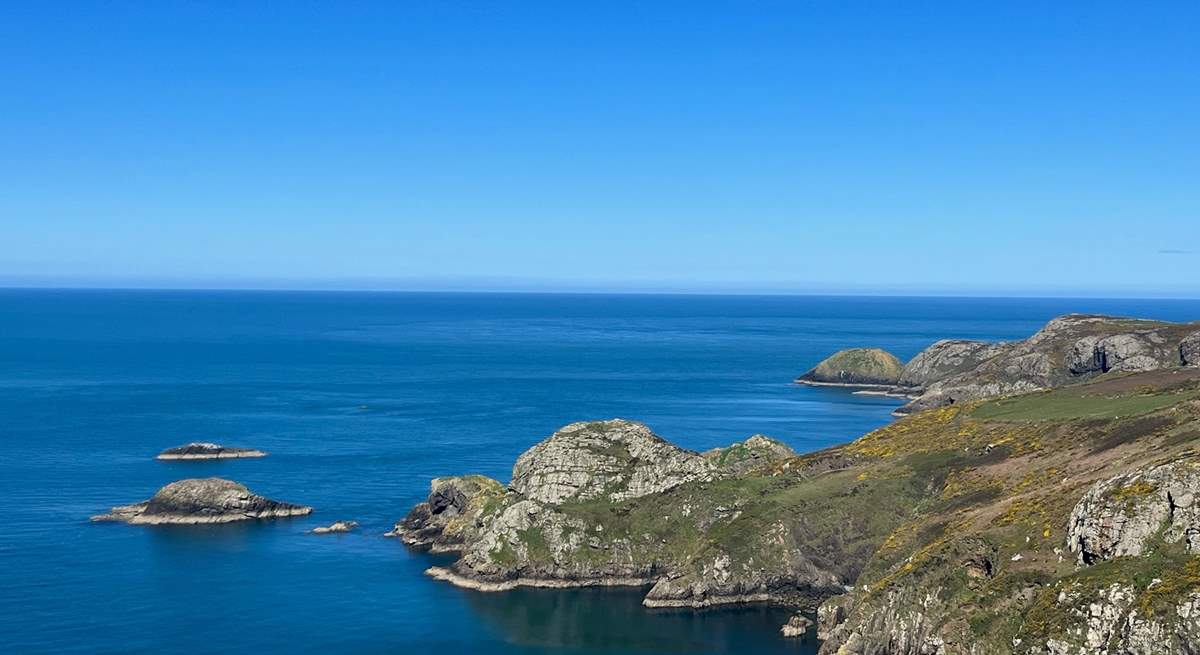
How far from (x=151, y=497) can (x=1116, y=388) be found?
12775 cm

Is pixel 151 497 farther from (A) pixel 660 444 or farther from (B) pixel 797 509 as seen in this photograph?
(B) pixel 797 509

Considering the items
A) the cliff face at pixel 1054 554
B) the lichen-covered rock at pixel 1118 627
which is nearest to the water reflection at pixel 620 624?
the cliff face at pixel 1054 554

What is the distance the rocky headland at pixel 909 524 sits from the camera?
8275cm

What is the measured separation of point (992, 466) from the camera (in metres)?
120

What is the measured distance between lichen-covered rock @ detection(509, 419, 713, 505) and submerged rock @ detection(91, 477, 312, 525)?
114 ft

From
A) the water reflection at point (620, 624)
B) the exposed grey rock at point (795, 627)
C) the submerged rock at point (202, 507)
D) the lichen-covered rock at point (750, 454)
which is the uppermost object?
the lichen-covered rock at point (750, 454)

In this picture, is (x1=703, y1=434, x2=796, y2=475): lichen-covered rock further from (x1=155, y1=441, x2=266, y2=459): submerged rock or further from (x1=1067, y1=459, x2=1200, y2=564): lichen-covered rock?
(x1=155, y1=441, x2=266, y2=459): submerged rock

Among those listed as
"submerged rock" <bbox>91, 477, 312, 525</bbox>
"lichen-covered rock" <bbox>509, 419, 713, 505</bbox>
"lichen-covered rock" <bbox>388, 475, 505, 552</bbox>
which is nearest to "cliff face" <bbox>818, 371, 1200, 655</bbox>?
"lichen-covered rock" <bbox>509, 419, 713, 505</bbox>

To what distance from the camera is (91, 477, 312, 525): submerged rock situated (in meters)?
144

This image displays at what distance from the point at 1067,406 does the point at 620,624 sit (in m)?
61.8

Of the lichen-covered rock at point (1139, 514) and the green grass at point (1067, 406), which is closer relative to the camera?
the lichen-covered rock at point (1139, 514)

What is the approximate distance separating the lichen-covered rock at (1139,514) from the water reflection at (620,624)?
27760 millimetres

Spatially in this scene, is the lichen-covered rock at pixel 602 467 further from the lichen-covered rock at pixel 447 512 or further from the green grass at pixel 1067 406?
the green grass at pixel 1067 406

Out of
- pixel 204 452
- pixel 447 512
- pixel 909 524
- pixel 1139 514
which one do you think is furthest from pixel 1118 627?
pixel 204 452
